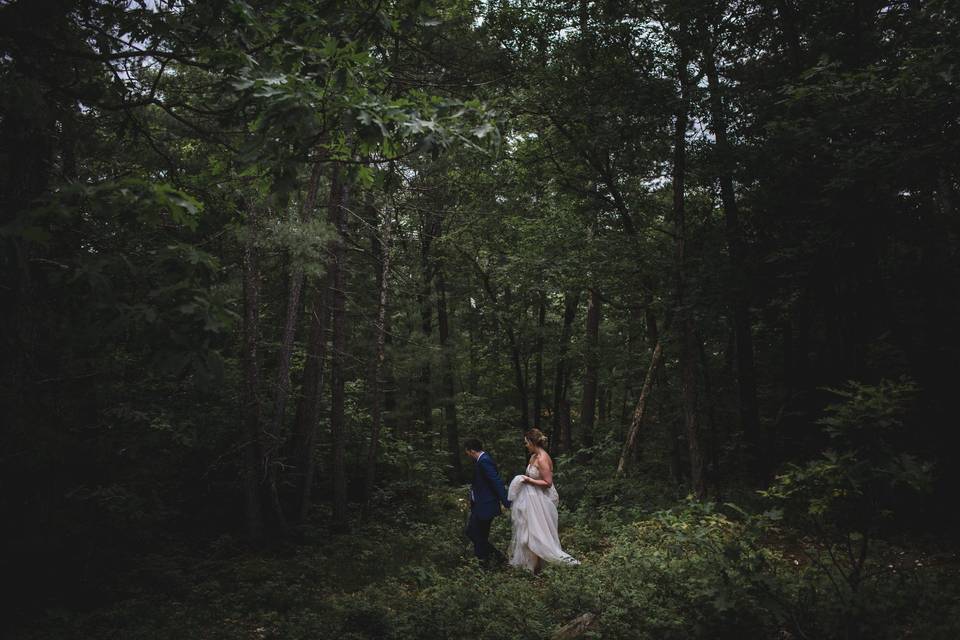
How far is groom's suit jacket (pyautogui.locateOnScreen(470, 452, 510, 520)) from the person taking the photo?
8086mm

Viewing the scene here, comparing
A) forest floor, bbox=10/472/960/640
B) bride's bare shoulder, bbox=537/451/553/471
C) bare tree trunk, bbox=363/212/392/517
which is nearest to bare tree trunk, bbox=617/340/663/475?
forest floor, bbox=10/472/960/640

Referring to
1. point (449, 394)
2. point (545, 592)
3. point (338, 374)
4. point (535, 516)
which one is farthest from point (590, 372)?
point (545, 592)

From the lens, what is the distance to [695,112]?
9.95 meters

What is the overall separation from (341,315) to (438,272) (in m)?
8.46

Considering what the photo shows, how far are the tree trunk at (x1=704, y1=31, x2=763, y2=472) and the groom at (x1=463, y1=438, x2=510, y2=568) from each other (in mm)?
5512

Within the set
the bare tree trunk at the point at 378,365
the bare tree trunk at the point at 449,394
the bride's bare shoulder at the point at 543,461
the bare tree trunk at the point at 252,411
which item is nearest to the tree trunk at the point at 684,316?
the bride's bare shoulder at the point at 543,461

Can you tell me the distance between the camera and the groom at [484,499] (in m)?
8.10

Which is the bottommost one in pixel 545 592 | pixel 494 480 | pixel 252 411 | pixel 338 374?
pixel 545 592

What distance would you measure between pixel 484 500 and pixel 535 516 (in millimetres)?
745

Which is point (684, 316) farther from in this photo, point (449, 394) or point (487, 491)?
point (449, 394)

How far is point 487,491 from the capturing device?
322 inches

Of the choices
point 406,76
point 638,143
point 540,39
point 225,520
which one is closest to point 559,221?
point 638,143

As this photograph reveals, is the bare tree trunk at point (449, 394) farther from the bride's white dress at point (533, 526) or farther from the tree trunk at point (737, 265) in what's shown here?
the bride's white dress at point (533, 526)

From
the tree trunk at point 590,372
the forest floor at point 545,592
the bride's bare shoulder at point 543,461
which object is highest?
the tree trunk at point 590,372
